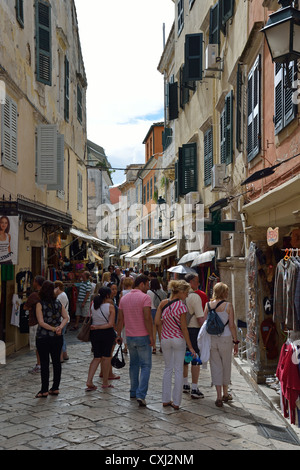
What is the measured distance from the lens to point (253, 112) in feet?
32.9

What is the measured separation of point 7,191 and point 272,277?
6.08 meters

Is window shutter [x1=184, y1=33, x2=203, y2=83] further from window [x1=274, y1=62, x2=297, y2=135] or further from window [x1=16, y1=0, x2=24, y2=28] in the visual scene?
window [x1=274, y1=62, x2=297, y2=135]

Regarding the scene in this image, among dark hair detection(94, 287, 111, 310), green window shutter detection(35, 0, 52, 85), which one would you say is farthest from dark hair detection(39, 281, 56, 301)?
green window shutter detection(35, 0, 52, 85)

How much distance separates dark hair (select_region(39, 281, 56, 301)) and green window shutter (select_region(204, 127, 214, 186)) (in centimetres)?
798

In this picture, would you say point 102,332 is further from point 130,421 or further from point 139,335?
point 130,421

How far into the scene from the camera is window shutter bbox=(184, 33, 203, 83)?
16.2m

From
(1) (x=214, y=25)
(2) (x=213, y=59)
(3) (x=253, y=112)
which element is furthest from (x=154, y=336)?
(1) (x=214, y=25)

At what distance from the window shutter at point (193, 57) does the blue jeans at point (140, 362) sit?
10202 millimetres

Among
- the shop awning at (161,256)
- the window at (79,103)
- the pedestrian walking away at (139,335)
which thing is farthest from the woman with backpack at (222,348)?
the window at (79,103)

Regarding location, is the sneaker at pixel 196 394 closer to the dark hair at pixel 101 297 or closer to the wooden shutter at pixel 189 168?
the dark hair at pixel 101 297

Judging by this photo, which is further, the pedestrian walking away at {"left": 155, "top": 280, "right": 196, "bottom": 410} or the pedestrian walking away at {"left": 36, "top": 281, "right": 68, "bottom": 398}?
the pedestrian walking away at {"left": 36, "top": 281, "right": 68, "bottom": 398}

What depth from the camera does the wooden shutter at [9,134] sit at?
1204cm

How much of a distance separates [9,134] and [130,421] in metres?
7.64
